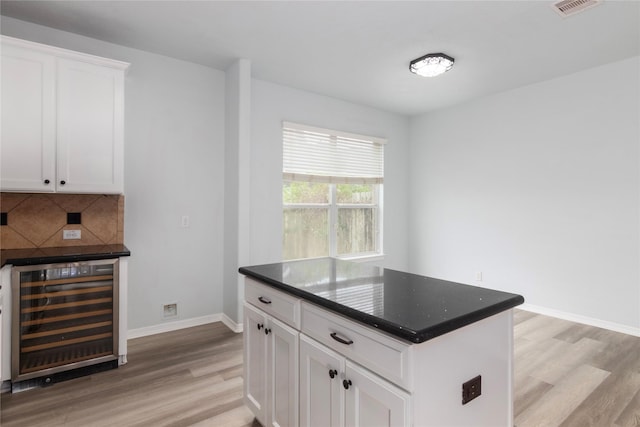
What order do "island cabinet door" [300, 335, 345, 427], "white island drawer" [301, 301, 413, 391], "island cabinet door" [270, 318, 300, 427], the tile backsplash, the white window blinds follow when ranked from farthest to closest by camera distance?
the white window blinds → the tile backsplash → "island cabinet door" [270, 318, 300, 427] → "island cabinet door" [300, 335, 345, 427] → "white island drawer" [301, 301, 413, 391]

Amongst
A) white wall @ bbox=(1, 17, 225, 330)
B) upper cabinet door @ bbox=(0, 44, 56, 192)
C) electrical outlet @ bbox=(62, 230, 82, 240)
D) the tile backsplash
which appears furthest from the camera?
white wall @ bbox=(1, 17, 225, 330)

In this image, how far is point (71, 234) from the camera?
9.18ft

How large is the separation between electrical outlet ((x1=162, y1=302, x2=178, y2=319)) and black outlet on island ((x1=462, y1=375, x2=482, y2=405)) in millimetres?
2981

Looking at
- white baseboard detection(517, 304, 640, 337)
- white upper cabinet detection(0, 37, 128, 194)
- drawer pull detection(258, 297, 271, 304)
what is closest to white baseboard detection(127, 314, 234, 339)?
white upper cabinet detection(0, 37, 128, 194)

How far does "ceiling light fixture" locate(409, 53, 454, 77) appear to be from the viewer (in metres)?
3.19

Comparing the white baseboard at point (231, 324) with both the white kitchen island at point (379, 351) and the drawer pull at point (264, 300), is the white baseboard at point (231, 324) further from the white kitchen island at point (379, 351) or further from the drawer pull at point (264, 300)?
the drawer pull at point (264, 300)

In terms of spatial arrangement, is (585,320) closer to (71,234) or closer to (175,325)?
(175,325)

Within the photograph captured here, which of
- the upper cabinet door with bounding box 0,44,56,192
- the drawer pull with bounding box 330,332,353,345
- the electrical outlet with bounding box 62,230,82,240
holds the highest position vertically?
the upper cabinet door with bounding box 0,44,56,192

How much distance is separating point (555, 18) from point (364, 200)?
9.85ft

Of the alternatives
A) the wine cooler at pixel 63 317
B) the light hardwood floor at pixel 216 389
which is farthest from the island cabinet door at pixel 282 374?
the wine cooler at pixel 63 317

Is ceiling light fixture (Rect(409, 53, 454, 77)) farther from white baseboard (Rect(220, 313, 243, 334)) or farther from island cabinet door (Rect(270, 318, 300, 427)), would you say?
white baseboard (Rect(220, 313, 243, 334))

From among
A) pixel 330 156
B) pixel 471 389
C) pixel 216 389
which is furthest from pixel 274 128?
pixel 471 389

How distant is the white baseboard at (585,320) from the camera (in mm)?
3328

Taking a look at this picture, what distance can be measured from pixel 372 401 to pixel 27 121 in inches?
115
